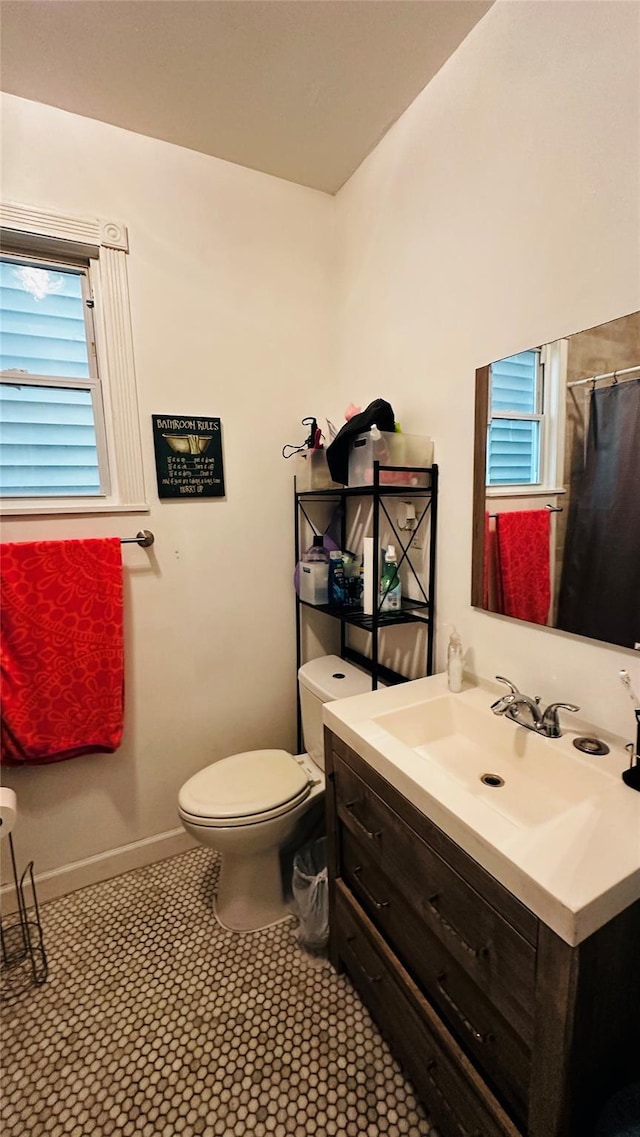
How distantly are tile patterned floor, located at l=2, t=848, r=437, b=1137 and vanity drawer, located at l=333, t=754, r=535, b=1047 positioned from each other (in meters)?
0.53

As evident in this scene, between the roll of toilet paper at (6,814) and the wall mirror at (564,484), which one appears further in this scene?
the roll of toilet paper at (6,814)

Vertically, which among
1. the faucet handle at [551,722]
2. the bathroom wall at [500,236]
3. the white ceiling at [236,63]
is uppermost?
the white ceiling at [236,63]

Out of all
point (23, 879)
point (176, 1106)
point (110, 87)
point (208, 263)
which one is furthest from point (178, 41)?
point (176, 1106)

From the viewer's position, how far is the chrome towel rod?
1625mm

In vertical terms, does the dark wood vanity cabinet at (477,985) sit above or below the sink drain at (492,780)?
below

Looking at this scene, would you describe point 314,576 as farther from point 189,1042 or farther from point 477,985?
point 189,1042

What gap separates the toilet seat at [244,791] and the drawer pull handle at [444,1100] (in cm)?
66

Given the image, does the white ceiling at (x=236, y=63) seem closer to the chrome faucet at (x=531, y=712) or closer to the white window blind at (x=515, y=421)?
the white window blind at (x=515, y=421)

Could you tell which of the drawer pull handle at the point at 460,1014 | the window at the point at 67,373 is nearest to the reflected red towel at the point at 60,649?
the window at the point at 67,373

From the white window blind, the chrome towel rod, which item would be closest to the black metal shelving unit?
the white window blind

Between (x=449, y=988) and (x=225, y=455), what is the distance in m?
1.64

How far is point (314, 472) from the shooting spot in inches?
72.7

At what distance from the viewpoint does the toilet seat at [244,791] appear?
4.60 feet

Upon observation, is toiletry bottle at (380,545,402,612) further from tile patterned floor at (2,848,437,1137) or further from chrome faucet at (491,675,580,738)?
tile patterned floor at (2,848,437,1137)
